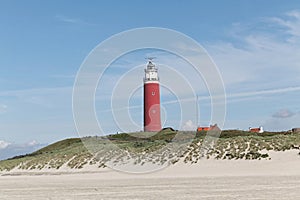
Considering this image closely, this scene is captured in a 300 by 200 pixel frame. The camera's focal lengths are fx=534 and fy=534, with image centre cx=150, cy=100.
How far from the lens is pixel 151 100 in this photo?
60.9m

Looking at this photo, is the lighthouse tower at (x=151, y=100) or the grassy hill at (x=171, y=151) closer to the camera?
the grassy hill at (x=171, y=151)

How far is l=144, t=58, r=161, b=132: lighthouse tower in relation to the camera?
58250 millimetres

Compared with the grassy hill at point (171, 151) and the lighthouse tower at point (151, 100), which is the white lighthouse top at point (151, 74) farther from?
the grassy hill at point (171, 151)

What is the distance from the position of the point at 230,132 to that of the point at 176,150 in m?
14.5

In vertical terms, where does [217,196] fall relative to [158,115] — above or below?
below

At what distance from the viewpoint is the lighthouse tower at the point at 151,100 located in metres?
58.2

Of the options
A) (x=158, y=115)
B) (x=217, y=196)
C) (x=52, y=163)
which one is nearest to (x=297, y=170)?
(x=217, y=196)

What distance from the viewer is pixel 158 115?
60.2 m

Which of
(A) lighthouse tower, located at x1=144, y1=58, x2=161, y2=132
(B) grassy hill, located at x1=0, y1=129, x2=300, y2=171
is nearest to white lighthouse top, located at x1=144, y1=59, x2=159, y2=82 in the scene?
(A) lighthouse tower, located at x1=144, y1=58, x2=161, y2=132

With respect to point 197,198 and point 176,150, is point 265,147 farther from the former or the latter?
point 197,198

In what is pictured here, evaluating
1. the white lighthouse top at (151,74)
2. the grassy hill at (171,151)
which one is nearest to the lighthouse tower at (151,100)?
the white lighthouse top at (151,74)

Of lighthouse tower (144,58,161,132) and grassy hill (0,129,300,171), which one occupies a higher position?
lighthouse tower (144,58,161,132)

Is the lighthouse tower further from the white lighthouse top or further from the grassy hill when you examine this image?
the grassy hill

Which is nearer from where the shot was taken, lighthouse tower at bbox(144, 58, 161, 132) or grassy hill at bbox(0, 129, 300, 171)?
grassy hill at bbox(0, 129, 300, 171)
